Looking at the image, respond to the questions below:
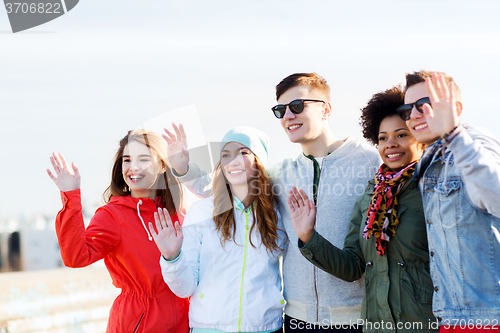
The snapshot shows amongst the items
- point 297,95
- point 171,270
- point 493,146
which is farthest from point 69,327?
point 493,146

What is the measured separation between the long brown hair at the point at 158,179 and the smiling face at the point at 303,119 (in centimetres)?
124

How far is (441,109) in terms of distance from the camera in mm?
2502

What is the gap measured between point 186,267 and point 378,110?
1959 mm

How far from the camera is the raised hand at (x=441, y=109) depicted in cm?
247

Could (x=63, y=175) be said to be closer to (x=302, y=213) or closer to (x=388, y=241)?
(x=302, y=213)

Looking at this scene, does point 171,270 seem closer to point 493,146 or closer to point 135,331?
point 135,331

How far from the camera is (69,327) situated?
7484mm

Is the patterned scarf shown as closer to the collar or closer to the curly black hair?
the curly black hair

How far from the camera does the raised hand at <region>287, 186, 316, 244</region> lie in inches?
129

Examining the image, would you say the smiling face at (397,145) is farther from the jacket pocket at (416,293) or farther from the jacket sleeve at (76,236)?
the jacket sleeve at (76,236)

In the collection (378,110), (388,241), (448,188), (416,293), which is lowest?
(416,293)

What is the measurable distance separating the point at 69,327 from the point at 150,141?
15.8 feet

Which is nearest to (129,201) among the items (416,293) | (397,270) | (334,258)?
(334,258)

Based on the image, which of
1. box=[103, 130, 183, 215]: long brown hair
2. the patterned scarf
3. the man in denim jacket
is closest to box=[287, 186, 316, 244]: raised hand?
the patterned scarf
